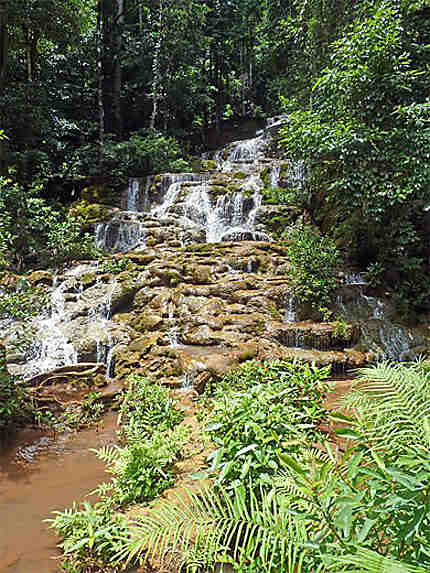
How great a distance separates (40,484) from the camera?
345cm

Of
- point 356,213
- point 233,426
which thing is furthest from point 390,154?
point 233,426

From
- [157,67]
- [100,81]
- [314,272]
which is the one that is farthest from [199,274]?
[157,67]

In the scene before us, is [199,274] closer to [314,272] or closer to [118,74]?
[314,272]

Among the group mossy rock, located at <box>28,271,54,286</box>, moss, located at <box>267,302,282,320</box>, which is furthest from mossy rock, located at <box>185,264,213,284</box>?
mossy rock, located at <box>28,271,54,286</box>

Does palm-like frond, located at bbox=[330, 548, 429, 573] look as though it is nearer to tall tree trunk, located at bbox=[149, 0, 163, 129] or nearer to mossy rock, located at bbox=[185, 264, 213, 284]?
mossy rock, located at bbox=[185, 264, 213, 284]

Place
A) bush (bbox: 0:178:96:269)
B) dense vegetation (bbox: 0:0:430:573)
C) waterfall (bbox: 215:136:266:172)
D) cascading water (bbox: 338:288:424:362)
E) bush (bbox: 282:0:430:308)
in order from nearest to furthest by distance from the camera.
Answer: dense vegetation (bbox: 0:0:430:573)
cascading water (bbox: 338:288:424:362)
bush (bbox: 282:0:430:308)
bush (bbox: 0:178:96:269)
waterfall (bbox: 215:136:266:172)

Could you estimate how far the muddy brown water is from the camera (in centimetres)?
246

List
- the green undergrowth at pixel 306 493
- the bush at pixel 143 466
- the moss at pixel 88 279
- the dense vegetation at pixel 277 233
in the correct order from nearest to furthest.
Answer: the green undergrowth at pixel 306 493, the dense vegetation at pixel 277 233, the bush at pixel 143 466, the moss at pixel 88 279

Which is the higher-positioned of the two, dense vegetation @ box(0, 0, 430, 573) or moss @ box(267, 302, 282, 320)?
dense vegetation @ box(0, 0, 430, 573)

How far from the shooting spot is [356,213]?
816 cm

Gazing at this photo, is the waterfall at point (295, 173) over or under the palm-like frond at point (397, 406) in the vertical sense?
over

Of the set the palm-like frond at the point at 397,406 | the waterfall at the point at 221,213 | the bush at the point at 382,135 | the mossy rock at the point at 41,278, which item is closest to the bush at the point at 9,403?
the palm-like frond at the point at 397,406

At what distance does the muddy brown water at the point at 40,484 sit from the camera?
8.07ft

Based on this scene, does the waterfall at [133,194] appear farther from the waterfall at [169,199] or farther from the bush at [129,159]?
the waterfall at [169,199]
